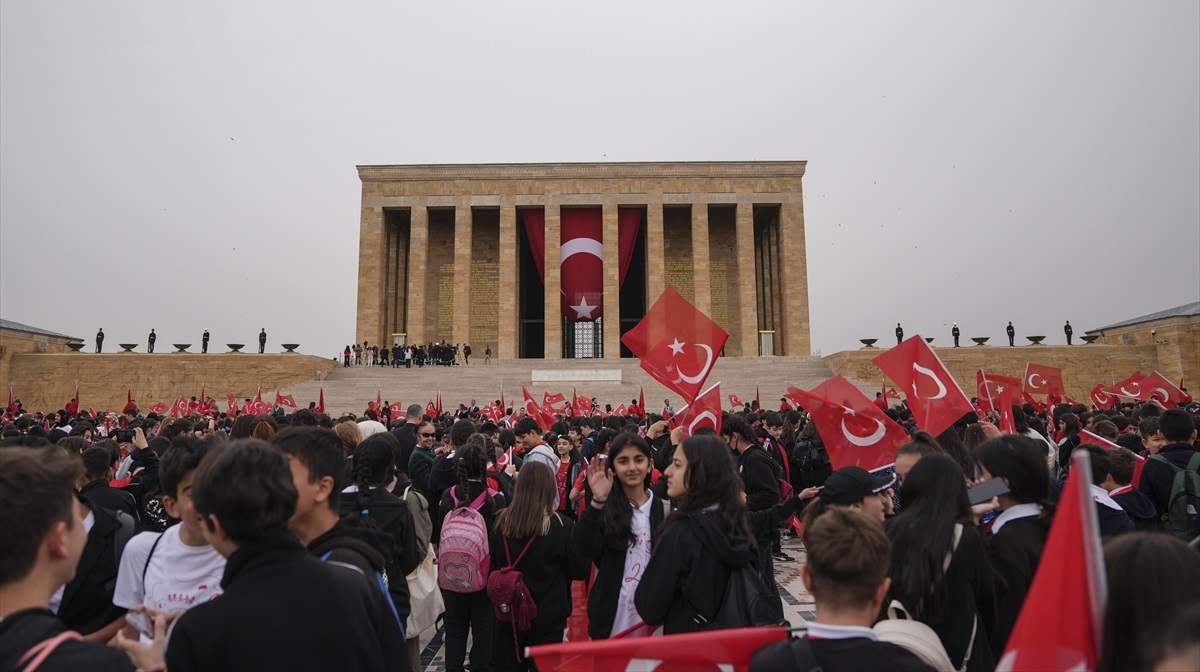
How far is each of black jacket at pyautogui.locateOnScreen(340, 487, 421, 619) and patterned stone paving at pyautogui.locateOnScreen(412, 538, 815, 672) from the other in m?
1.70

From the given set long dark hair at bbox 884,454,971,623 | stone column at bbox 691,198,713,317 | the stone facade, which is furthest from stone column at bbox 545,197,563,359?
long dark hair at bbox 884,454,971,623

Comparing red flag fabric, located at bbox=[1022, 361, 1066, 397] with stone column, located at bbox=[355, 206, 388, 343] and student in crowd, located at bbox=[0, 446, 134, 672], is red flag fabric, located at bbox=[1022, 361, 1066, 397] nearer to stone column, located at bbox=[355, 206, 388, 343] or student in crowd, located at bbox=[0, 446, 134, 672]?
student in crowd, located at bbox=[0, 446, 134, 672]

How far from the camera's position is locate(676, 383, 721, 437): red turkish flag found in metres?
6.02

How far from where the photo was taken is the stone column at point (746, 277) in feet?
108

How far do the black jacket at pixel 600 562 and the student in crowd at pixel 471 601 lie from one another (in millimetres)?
Answer: 969

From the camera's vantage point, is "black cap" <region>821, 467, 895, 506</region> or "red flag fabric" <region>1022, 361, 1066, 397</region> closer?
"black cap" <region>821, 467, 895, 506</region>

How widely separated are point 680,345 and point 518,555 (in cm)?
317

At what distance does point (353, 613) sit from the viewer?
180 cm

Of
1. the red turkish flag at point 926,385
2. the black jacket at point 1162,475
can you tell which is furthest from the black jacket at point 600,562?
the black jacket at point 1162,475

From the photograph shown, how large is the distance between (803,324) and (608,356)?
9.61 m

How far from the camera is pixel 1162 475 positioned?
4.70m

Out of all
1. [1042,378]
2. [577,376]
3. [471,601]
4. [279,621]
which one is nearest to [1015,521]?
[279,621]

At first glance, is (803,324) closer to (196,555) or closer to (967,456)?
(967,456)

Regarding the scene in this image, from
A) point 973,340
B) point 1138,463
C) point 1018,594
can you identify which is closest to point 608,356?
point 973,340
